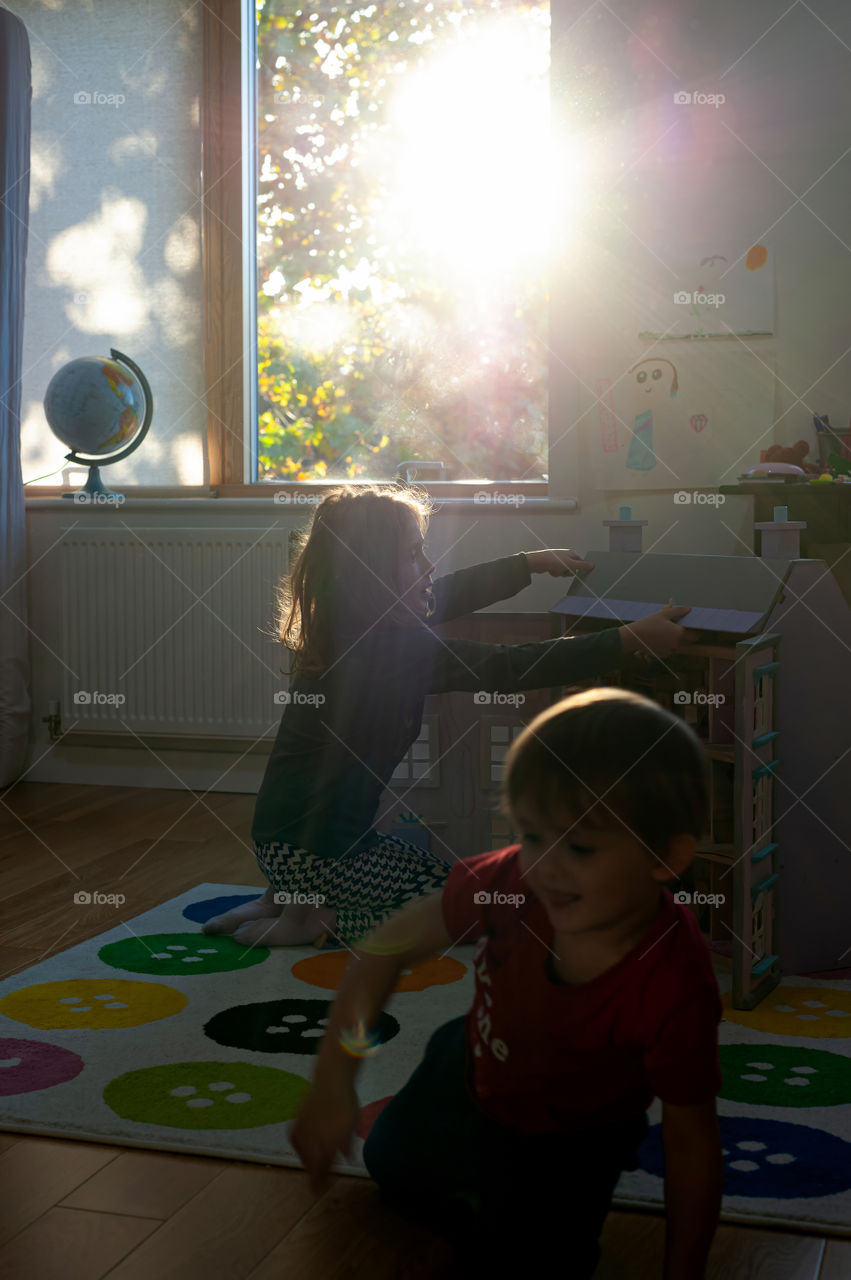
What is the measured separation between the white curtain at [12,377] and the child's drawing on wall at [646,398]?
175 cm

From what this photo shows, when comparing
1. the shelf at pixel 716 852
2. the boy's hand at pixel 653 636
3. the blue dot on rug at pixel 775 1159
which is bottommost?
the blue dot on rug at pixel 775 1159

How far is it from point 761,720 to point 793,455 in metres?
1.05

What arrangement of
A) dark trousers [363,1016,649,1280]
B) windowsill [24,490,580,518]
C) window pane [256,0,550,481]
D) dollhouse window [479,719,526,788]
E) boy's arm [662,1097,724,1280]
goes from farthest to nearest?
window pane [256,0,550,481] < windowsill [24,490,580,518] < dollhouse window [479,719,526,788] < dark trousers [363,1016,649,1280] < boy's arm [662,1097,724,1280]

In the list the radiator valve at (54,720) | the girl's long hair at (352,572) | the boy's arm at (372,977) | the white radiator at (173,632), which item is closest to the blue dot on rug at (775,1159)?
the boy's arm at (372,977)

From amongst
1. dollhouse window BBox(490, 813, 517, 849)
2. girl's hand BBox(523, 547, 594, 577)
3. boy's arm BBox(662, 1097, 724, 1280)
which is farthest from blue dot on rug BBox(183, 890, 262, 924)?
boy's arm BBox(662, 1097, 724, 1280)

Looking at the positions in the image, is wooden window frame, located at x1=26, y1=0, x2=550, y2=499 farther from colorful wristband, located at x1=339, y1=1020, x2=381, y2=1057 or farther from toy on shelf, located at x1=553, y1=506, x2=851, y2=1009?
colorful wristband, located at x1=339, y1=1020, x2=381, y2=1057

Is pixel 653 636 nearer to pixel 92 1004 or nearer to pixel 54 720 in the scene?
pixel 92 1004

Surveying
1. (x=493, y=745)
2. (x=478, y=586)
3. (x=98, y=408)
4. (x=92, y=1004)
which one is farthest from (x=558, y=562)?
(x=98, y=408)

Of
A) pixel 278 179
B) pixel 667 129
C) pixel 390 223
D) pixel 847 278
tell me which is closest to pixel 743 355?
pixel 847 278

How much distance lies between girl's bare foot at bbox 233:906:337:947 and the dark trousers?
3.09ft

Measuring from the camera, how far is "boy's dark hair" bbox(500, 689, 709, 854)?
890 mm

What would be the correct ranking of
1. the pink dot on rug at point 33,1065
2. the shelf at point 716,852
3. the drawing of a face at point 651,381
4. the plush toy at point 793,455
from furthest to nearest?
the drawing of a face at point 651,381 → the plush toy at point 793,455 → the shelf at point 716,852 → the pink dot on rug at point 33,1065

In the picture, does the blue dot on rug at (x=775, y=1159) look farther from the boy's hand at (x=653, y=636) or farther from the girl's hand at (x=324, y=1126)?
the boy's hand at (x=653, y=636)

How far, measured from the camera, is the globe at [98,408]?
133 inches
